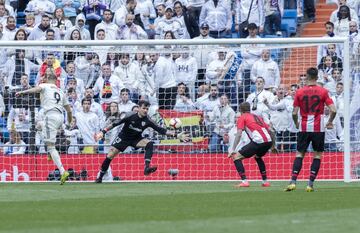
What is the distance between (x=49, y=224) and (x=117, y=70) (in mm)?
11775

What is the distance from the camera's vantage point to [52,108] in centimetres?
2209

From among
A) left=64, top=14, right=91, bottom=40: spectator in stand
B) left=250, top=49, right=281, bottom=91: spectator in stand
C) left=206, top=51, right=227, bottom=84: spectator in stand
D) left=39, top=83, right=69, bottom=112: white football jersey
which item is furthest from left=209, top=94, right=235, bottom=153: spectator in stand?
left=64, top=14, right=91, bottom=40: spectator in stand

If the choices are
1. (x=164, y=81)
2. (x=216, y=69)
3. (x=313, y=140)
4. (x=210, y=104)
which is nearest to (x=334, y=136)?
(x=210, y=104)

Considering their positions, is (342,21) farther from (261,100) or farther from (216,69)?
(261,100)

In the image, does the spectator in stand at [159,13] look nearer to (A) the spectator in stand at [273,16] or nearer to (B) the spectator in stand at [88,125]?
(A) the spectator in stand at [273,16]

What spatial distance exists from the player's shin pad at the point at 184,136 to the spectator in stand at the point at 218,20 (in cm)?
583

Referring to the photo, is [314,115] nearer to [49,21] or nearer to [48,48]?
[48,48]

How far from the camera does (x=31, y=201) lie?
16.2 m

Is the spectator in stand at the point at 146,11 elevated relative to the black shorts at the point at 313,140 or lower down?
elevated

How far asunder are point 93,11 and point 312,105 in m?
12.0

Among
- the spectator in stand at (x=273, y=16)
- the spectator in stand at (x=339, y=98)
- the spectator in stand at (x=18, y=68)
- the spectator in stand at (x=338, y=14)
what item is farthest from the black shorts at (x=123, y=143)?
the spectator in stand at (x=338, y=14)

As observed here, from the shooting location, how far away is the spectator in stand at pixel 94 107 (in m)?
23.5

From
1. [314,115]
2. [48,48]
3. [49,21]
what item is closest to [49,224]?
Answer: [314,115]

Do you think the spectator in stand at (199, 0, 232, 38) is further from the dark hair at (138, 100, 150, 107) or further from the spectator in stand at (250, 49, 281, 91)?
the dark hair at (138, 100, 150, 107)
